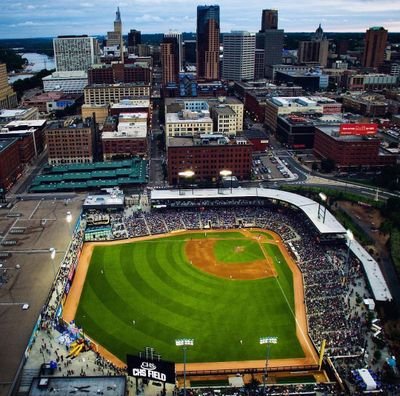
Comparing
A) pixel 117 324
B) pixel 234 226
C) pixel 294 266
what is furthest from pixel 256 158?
pixel 117 324

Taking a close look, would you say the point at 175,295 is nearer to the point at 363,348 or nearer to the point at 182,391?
the point at 182,391

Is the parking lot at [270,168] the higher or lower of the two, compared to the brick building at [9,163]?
lower

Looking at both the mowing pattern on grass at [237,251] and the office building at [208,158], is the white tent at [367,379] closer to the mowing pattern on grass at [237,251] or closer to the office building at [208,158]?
the mowing pattern on grass at [237,251]

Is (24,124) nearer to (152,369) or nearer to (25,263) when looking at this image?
(25,263)

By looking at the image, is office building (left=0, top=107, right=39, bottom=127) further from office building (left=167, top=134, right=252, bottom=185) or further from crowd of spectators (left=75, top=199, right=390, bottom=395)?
crowd of spectators (left=75, top=199, right=390, bottom=395)

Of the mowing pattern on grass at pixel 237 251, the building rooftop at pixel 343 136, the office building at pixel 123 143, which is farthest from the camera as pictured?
the office building at pixel 123 143

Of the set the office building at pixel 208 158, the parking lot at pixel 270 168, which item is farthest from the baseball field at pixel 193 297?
the parking lot at pixel 270 168

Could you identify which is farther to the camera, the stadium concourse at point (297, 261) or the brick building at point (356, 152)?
the brick building at point (356, 152)

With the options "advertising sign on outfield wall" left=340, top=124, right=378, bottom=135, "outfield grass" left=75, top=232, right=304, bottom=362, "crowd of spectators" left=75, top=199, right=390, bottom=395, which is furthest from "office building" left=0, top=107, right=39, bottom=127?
"advertising sign on outfield wall" left=340, top=124, right=378, bottom=135

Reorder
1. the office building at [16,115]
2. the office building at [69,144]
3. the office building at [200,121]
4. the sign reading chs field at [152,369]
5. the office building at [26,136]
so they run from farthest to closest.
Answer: the office building at [16,115] < the office building at [200,121] < the office building at [69,144] < the office building at [26,136] < the sign reading chs field at [152,369]
